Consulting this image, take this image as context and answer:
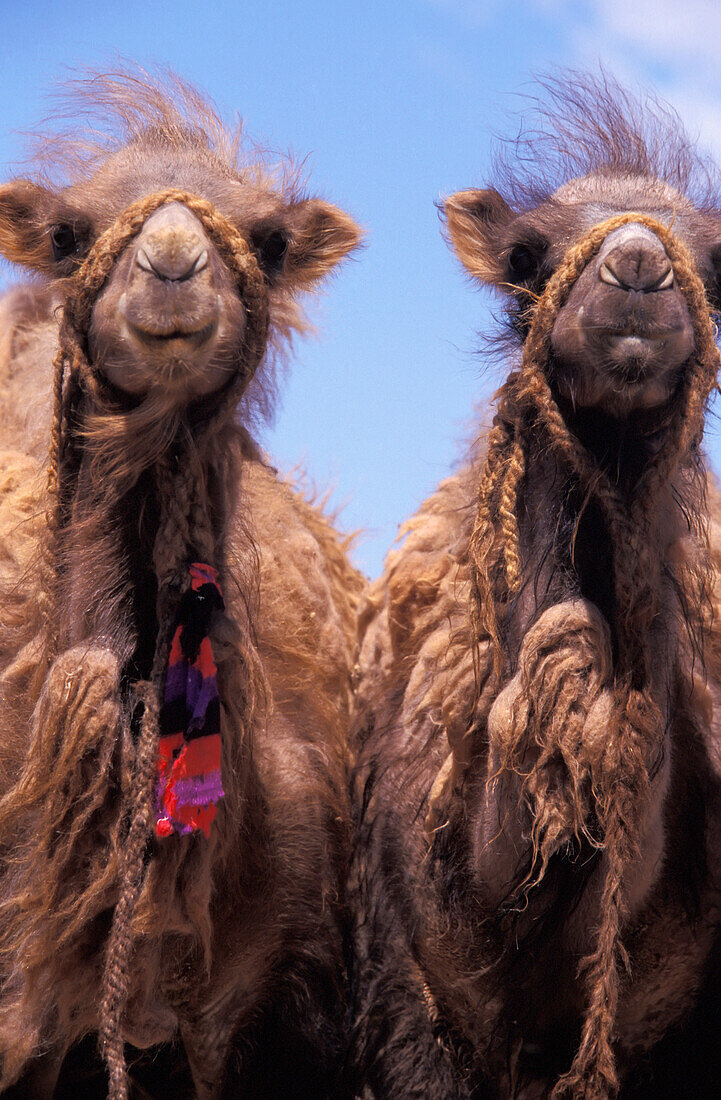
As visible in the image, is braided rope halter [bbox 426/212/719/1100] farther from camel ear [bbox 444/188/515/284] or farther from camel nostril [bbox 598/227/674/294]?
camel ear [bbox 444/188/515/284]

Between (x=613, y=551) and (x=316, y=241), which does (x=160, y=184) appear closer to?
(x=316, y=241)

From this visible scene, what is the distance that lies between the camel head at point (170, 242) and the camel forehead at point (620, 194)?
65 centimetres

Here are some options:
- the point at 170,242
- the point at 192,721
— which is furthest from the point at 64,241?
the point at 192,721

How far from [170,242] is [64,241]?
634mm

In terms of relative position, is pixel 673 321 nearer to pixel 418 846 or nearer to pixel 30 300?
pixel 418 846

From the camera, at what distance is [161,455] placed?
12.5 feet

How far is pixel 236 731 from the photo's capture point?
13.0ft

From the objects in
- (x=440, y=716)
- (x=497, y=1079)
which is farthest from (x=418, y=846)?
(x=497, y=1079)

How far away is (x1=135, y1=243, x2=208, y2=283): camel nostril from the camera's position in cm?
358

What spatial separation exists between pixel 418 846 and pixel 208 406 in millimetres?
1351

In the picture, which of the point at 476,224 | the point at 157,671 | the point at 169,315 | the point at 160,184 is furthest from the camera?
the point at 476,224

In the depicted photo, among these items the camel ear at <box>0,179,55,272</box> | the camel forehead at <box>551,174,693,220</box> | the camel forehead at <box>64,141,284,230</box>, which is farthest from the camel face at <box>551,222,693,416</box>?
the camel ear at <box>0,179,55,272</box>

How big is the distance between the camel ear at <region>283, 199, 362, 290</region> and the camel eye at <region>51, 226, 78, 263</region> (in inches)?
24.1

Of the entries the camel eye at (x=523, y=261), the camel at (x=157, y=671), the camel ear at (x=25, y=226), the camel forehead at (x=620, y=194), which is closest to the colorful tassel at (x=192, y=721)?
the camel at (x=157, y=671)
